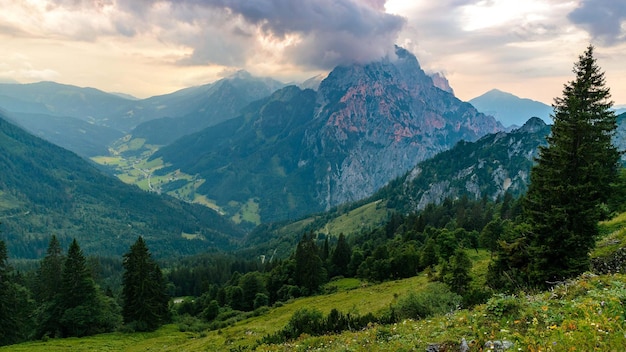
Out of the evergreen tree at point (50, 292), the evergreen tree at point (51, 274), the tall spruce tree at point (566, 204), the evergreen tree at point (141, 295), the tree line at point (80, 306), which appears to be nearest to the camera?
the tall spruce tree at point (566, 204)

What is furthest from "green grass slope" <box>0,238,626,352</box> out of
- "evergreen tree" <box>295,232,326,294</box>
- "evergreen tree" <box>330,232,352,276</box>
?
"evergreen tree" <box>330,232,352,276</box>

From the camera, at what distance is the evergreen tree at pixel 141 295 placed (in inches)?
2574

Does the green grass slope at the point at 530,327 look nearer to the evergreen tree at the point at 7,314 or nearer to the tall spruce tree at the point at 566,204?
the tall spruce tree at the point at 566,204

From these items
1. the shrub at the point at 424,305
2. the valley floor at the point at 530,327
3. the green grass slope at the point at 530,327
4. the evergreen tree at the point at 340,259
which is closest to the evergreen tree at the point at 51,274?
the shrub at the point at 424,305

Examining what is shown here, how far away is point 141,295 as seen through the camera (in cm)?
6594

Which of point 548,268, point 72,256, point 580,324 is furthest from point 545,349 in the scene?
point 72,256

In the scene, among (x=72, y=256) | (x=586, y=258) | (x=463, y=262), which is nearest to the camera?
(x=586, y=258)

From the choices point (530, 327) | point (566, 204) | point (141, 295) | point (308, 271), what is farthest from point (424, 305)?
point (308, 271)

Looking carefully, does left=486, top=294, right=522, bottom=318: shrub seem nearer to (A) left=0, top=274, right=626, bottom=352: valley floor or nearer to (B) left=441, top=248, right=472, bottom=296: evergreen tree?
(A) left=0, top=274, right=626, bottom=352: valley floor

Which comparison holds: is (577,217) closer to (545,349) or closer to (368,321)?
(368,321)

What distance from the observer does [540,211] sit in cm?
3030

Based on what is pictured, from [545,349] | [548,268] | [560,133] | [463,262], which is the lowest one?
[463,262]

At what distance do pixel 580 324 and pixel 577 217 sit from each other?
795 inches

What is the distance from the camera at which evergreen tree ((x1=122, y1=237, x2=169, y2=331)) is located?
65.4m
